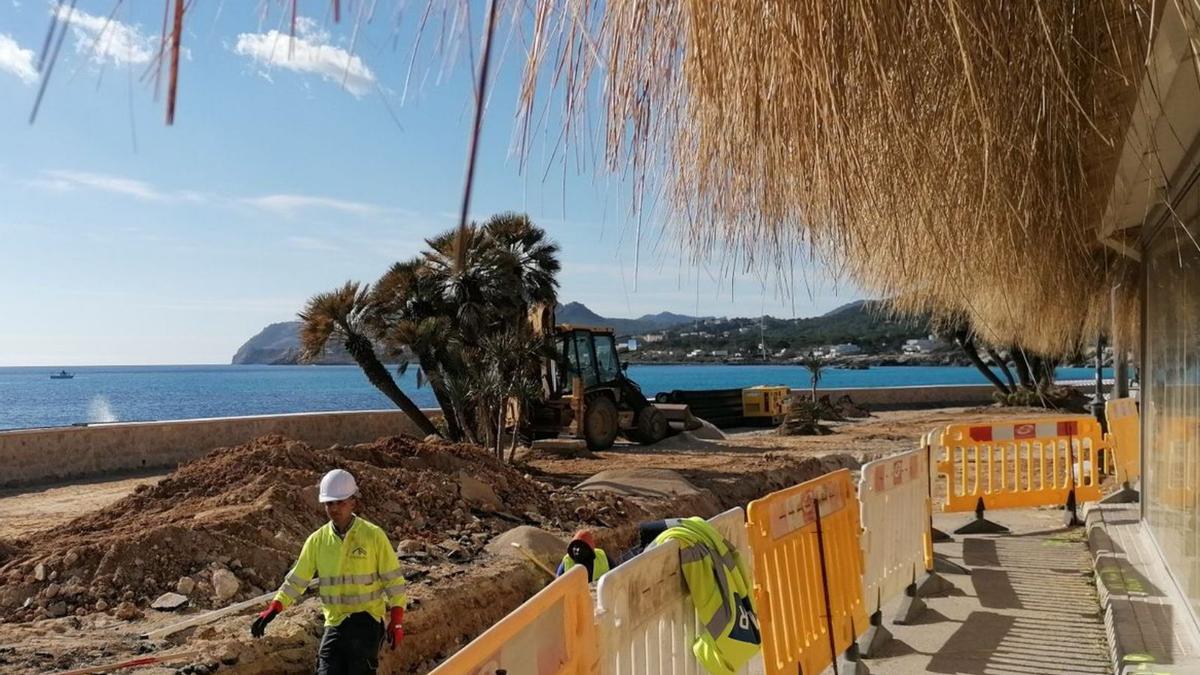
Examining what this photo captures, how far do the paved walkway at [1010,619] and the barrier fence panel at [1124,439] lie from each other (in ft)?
6.18

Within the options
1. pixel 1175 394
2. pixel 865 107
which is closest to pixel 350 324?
pixel 1175 394

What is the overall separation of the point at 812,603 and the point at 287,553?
6.40 m

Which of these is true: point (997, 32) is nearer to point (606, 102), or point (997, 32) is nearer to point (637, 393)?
point (606, 102)

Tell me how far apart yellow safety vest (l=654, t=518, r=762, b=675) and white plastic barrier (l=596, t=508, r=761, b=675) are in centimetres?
7

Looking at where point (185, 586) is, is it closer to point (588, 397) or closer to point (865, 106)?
point (865, 106)

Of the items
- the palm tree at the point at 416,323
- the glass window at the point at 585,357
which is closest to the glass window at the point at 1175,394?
the palm tree at the point at 416,323

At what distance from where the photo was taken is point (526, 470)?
719 inches

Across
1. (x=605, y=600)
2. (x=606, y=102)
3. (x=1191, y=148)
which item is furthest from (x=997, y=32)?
(x=1191, y=148)

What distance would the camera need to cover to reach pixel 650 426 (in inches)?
992

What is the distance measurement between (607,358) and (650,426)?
2.16 m

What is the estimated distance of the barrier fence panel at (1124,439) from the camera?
1129 cm

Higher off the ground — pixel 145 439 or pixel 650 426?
pixel 145 439

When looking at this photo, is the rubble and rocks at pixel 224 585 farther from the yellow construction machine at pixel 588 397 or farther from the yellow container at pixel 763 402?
the yellow container at pixel 763 402

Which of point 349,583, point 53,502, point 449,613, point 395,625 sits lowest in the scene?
point 449,613
